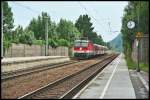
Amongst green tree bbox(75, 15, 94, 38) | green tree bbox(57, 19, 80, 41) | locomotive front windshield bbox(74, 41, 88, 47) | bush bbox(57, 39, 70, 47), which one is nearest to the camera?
locomotive front windshield bbox(74, 41, 88, 47)

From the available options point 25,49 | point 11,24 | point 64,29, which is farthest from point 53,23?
point 25,49

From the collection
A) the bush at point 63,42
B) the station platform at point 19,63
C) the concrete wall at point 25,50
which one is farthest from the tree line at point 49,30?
the station platform at point 19,63

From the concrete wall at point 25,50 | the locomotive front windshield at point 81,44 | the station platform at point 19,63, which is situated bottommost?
the station platform at point 19,63

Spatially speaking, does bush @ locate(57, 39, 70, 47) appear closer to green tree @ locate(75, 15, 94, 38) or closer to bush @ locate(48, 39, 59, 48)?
bush @ locate(48, 39, 59, 48)

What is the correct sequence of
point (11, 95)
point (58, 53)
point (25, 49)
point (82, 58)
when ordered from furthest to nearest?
point (58, 53)
point (82, 58)
point (25, 49)
point (11, 95)

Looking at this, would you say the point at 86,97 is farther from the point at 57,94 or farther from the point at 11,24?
the point at 11,24

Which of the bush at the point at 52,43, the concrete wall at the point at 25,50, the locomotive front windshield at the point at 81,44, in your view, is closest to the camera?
the concrete wall at the point at 25,50

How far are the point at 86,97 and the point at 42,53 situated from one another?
60566mm

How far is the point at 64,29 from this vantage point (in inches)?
4237

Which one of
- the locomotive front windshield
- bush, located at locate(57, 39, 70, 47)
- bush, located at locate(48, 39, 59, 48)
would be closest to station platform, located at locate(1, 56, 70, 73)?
the locomotive front windshield

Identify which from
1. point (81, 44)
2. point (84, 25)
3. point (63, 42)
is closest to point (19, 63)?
point (81, 44)

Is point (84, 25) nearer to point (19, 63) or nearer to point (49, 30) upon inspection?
point (49, 30)

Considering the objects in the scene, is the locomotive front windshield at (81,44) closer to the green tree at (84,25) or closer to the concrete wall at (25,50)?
the concrete wall at (25,50)

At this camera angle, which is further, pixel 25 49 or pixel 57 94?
pixel 25 49
